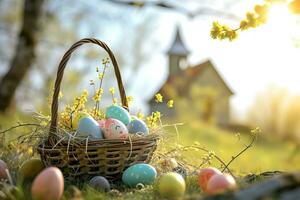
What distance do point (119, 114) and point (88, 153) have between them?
1.03 ft

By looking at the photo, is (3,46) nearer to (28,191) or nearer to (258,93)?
(28,191)

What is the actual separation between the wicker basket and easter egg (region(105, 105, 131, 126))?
167mm

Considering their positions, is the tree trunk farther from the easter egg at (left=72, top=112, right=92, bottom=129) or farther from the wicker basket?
the wicker basket

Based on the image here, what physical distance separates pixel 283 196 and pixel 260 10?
3.74 ft

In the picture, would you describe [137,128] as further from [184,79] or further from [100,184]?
[184,79]

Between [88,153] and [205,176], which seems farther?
[88,153]

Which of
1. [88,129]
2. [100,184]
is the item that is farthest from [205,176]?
[88,129]

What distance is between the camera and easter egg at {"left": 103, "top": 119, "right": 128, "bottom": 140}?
2.02m

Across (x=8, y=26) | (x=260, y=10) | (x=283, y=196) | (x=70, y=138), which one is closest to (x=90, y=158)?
(x=70, y=138)

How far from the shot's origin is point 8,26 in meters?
13.6

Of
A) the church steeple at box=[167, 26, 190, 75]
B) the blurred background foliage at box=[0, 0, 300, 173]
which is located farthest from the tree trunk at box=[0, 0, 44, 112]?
the church steeple at box=[167, 26, 190, 75]

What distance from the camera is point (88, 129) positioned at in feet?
6.59

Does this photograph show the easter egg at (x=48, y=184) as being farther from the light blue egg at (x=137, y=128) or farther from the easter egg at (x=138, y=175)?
the light blue egg at (x=137, y=128)

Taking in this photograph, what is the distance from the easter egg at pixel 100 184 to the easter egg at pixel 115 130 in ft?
0.67
